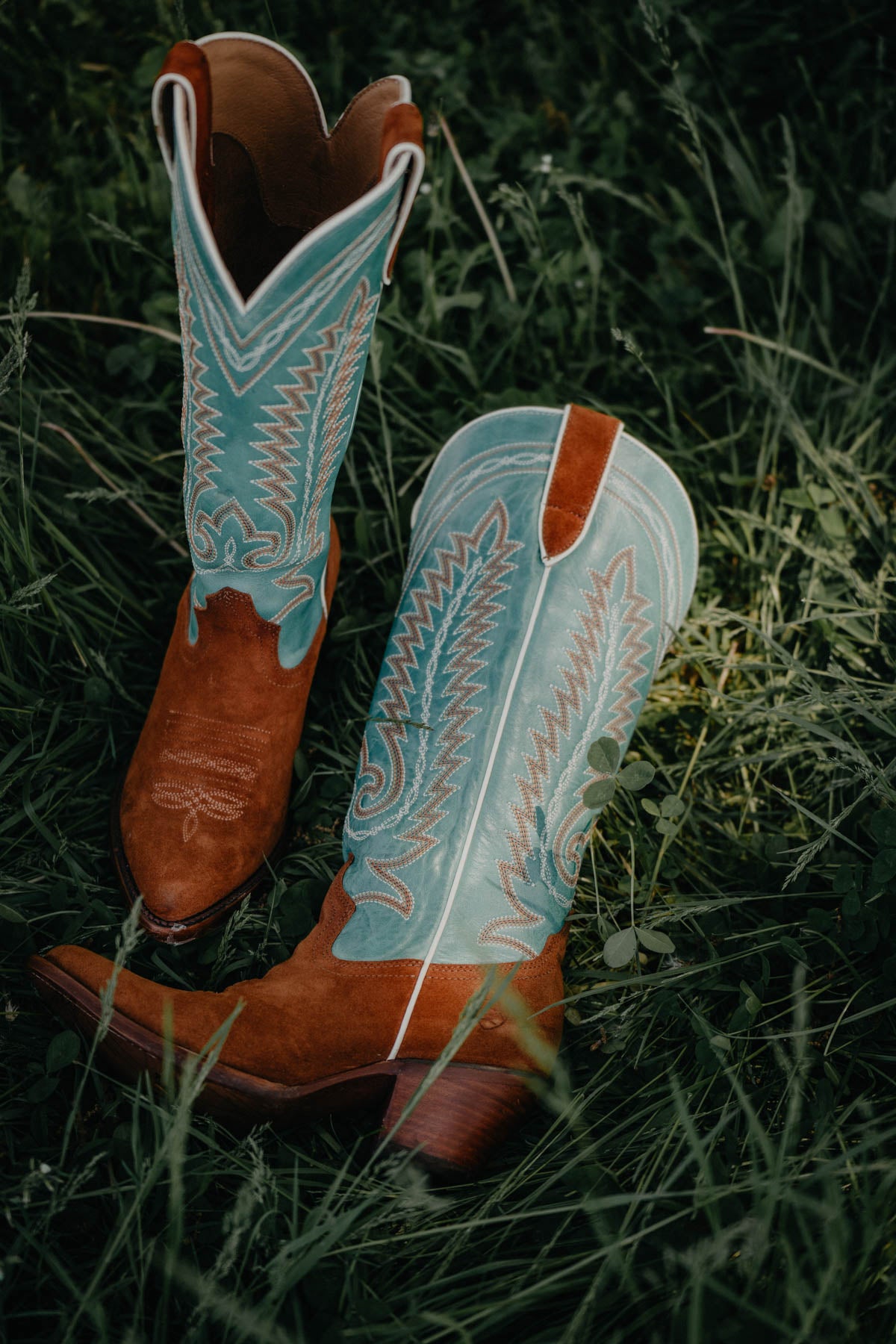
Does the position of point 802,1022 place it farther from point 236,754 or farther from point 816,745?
point 236,754

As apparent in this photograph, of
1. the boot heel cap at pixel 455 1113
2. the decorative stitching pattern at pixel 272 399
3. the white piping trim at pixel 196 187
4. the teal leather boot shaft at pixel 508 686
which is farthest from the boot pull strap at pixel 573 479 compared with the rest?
the boot heel cap at pixel 455 1113

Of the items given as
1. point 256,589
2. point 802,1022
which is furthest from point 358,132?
point 802,1022

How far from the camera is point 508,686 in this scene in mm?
1302

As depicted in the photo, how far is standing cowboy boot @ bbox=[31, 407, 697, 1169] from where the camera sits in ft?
3.96

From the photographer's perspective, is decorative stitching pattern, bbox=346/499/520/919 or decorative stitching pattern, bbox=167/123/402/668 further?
decorative stitching pattern, bbox=346/499/520/919

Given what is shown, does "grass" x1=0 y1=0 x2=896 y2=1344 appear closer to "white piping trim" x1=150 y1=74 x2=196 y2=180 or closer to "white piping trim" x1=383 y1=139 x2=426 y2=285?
"white piping trim" x1=150 y1=74 x2=196 y2=180

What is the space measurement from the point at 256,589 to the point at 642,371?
0.92 meters

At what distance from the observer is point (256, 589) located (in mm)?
1356

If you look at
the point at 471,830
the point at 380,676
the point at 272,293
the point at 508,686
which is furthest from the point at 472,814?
the point at 272,293

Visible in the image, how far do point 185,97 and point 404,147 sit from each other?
24 cm

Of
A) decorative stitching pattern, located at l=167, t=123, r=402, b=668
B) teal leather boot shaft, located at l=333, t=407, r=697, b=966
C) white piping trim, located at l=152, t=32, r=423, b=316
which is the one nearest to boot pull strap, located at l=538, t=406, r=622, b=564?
teal leather boot shaft, located at l=333, t=407, r=697, b=966

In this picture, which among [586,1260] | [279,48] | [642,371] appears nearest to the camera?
[586,1260]

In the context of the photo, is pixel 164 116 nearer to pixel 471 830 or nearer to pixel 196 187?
pixel 196 187

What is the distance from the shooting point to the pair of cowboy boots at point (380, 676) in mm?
1126
